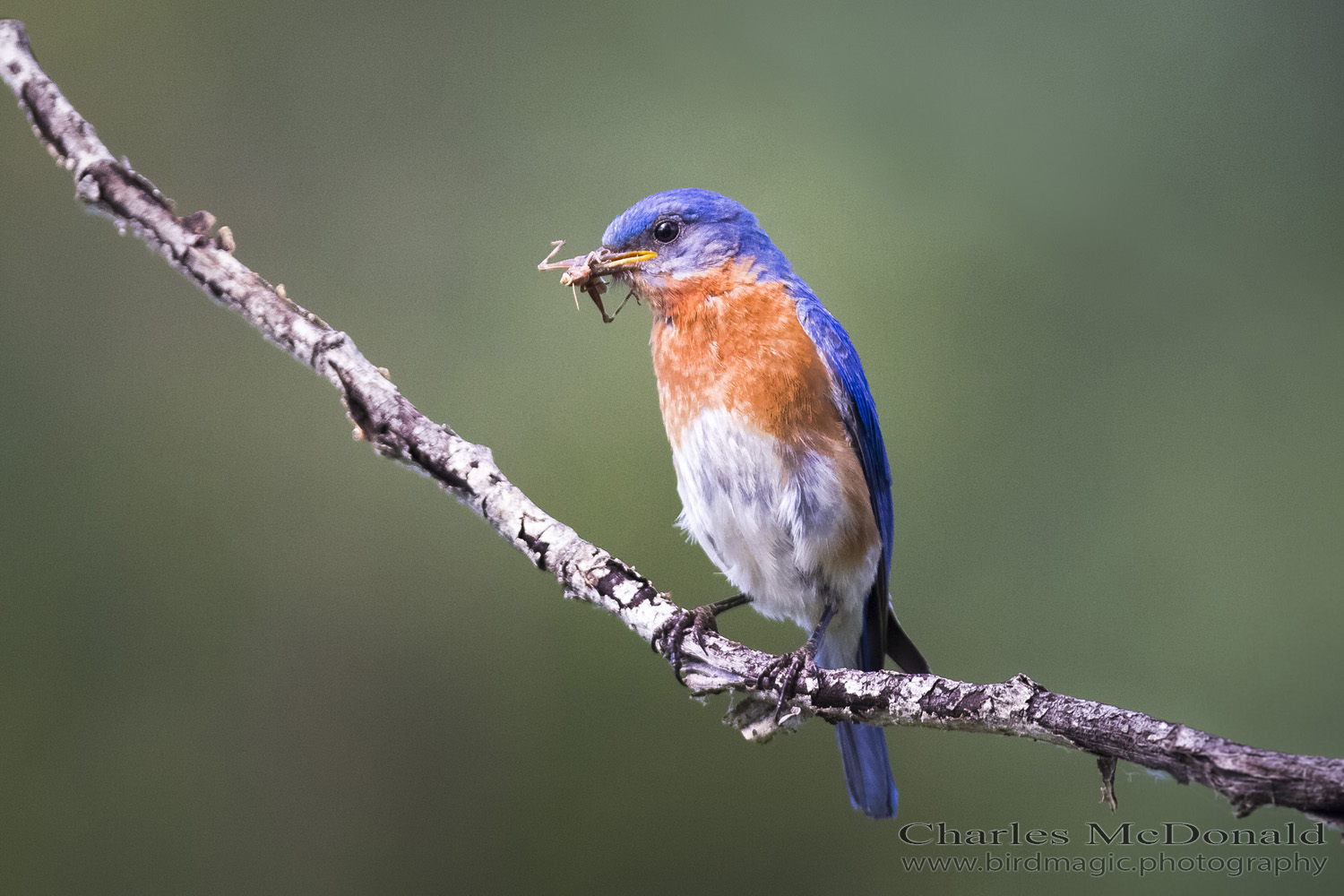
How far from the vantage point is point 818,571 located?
1.86 m

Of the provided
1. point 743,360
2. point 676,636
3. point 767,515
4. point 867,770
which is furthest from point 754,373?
point 867,770

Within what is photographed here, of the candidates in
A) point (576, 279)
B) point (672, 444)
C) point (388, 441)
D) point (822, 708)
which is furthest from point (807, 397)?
point (388, 441)

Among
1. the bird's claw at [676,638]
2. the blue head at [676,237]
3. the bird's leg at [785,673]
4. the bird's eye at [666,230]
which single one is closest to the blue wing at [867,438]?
the blue head at [676,237]

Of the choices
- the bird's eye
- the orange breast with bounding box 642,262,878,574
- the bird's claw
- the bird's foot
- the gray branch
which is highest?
the bird's eye

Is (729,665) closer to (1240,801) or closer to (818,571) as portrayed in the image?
(818,571)

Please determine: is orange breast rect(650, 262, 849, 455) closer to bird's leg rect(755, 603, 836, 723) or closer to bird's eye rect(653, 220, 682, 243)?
bird's eye rect(653, 220, 682, 243)

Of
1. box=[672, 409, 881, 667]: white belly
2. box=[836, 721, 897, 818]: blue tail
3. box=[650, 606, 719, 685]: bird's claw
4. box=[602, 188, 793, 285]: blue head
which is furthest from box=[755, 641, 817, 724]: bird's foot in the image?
box=[602, 188, 793, 285]: blue head

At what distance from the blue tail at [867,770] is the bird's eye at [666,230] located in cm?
96

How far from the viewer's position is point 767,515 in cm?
179

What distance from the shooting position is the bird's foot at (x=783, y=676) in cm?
142

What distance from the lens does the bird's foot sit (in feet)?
4.65

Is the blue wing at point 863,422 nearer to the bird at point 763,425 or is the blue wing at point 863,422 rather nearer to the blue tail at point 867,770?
the bird at point 763,425

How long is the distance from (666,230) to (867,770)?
1.09 meters

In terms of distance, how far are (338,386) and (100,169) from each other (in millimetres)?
517
